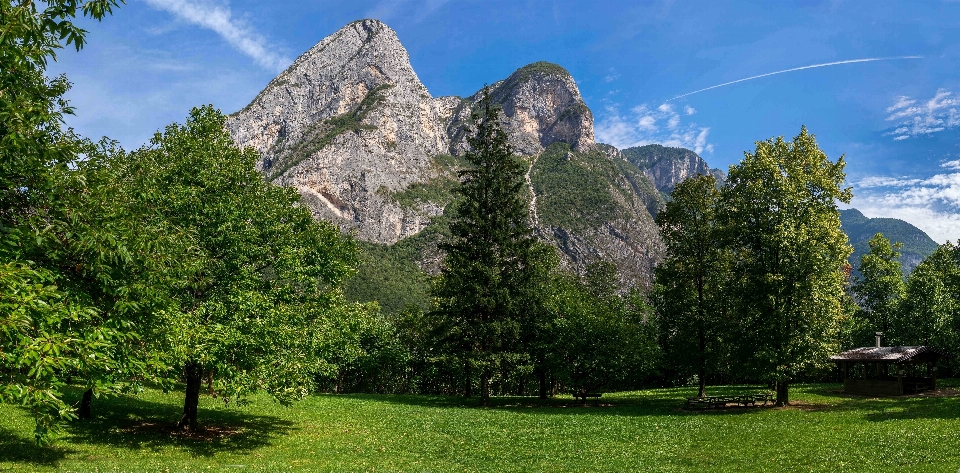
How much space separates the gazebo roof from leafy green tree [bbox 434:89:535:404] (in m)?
22.0

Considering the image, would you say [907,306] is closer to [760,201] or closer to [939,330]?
[939,330]

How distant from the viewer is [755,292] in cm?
3108

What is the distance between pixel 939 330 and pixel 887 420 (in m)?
35.6

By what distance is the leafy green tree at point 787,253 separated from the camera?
29094 mm

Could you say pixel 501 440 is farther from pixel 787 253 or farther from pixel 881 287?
pixel 881 287

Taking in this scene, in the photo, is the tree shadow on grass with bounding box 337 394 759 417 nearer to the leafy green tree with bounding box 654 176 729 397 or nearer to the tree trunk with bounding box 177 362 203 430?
the leafy green tree with bounding box 654 176 729 397

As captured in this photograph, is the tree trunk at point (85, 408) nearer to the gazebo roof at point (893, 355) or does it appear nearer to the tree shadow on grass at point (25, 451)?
the tree shadow on grass at point (25, 451)

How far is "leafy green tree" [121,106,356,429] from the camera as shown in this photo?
1642 cm

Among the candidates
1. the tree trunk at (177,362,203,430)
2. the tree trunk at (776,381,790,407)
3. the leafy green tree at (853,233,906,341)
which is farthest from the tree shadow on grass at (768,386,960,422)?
the tree trunk at (177,362,203,430)

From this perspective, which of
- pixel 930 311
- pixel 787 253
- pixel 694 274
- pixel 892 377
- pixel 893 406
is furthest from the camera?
pixel 930 311

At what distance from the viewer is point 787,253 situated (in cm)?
3016

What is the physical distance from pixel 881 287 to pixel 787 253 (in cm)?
3481

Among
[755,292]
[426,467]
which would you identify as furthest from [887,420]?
[426,467]

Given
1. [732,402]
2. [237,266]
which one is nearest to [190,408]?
[237,266]
